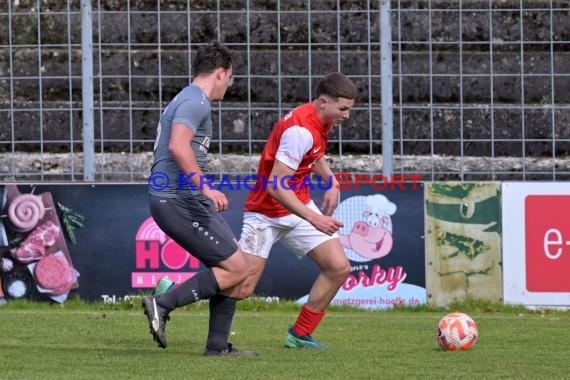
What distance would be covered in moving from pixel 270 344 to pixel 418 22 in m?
5.32

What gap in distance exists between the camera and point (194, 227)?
25.0ft

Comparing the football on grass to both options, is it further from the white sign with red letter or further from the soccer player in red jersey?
the white sign with red letter

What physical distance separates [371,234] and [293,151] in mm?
4023

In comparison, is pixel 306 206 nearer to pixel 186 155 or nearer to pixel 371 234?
pixel 186 155

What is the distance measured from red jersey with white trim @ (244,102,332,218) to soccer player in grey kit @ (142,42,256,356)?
0.66 meters

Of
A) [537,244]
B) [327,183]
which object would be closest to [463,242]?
[537,244]

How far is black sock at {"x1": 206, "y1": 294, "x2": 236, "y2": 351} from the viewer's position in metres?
7.80

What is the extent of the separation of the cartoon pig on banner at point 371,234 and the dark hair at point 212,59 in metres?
4.54

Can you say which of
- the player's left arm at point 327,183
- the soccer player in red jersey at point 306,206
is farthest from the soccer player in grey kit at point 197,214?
the player's left arm at point 327,183

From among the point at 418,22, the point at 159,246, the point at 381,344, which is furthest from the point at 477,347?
the point at 418,22

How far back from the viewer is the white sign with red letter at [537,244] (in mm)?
12039

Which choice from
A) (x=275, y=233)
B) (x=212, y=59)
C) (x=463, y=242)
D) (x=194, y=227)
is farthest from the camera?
(x=463, y=242)

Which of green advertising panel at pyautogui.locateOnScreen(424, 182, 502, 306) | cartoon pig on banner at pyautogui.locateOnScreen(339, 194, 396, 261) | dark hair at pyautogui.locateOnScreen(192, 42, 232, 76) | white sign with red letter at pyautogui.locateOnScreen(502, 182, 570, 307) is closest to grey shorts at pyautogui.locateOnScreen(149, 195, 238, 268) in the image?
dark hair at pyautogui.locateOnScreen(192, 42, 232, 76)

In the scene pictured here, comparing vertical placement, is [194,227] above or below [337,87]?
below
